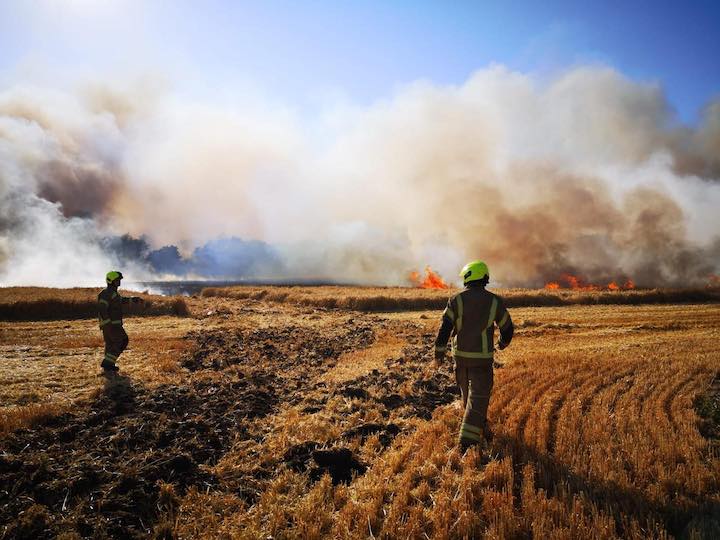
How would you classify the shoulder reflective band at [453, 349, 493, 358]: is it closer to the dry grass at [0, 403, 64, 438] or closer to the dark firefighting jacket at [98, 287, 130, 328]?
the dry grass at [0, 403, 64, 438]

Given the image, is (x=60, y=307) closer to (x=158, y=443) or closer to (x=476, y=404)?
(x=158, y=443)

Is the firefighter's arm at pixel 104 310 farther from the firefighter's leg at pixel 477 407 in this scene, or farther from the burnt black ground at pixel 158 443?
the firefighter's leg at pixel 477 407

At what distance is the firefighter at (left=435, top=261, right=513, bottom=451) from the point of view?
595 centimetres

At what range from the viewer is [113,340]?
37.6 feet

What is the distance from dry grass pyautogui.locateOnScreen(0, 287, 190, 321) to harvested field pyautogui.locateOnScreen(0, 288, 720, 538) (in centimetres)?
1792

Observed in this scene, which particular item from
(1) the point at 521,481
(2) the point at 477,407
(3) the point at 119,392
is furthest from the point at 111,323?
(1) the point at 521,481

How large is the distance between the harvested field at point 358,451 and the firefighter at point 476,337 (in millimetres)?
494

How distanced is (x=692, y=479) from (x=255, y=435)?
6536mm

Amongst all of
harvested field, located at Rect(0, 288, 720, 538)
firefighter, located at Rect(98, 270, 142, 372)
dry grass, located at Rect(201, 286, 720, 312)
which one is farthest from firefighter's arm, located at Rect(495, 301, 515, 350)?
dry grass, located at Rect(201, 286, 720, 312)

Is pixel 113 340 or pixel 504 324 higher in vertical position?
pixel 504 324

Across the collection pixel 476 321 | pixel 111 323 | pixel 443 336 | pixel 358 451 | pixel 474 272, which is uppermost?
pixel 474 272

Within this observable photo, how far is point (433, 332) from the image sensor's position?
20.9 metres

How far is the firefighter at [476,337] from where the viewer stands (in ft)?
19.5

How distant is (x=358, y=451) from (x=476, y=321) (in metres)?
2.88
